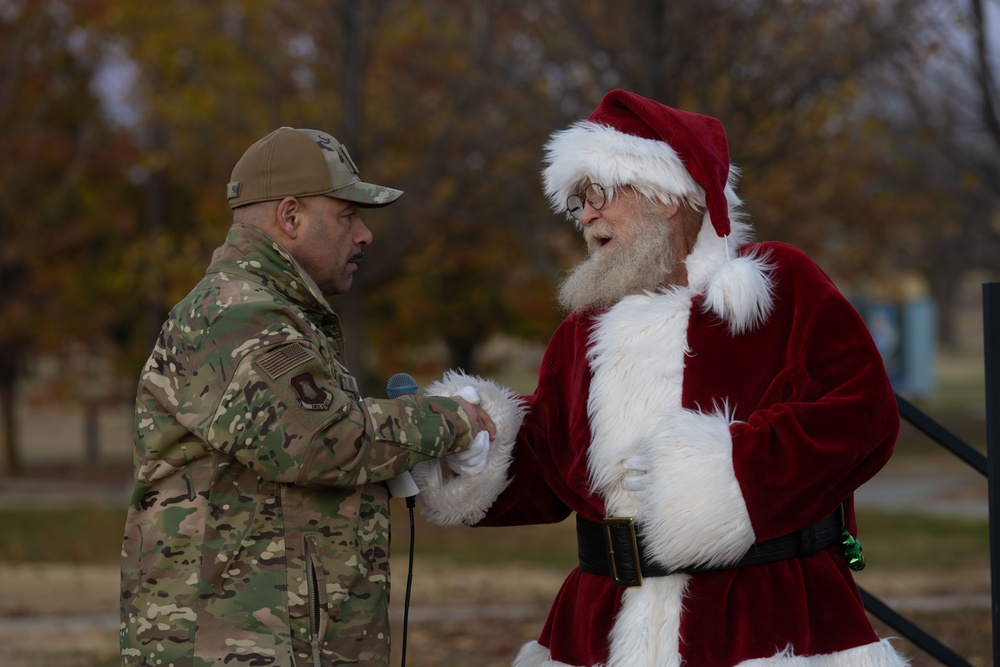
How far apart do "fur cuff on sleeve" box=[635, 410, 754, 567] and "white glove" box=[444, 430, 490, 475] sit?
0.56m

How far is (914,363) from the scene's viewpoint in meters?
27.0

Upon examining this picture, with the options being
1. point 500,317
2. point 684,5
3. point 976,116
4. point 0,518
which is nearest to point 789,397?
point 684,5

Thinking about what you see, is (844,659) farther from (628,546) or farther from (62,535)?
(62,535)

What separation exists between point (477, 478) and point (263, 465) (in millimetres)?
845

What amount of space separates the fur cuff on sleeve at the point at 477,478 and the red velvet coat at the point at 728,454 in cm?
22

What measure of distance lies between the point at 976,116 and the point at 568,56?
344 centimetres

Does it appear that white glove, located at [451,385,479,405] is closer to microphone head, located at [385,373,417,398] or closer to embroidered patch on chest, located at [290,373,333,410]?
microphone head, located at [385,373,417,398]

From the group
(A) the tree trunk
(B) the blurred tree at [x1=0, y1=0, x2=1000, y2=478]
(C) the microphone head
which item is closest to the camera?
(C) the microphone head

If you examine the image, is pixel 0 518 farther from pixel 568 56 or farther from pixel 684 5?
pixel 684 5

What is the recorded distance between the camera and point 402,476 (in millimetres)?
3600

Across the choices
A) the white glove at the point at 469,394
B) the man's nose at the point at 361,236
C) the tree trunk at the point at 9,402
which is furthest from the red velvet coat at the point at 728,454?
the tree trunk at the point at 9,402

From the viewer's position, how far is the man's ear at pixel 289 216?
137 inches

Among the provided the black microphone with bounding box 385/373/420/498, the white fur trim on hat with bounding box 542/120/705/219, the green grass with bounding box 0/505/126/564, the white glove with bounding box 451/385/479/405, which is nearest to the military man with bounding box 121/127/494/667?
the black microphone with bounding box 385/373/420/498

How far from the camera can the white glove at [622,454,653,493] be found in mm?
3381
